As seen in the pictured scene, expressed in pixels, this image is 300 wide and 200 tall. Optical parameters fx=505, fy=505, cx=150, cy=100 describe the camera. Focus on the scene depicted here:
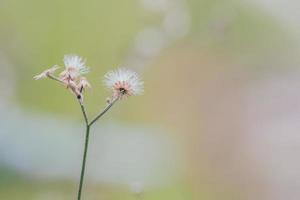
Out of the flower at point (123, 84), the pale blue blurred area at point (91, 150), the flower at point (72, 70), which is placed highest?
the pale blue blurred area at point (91, 150)

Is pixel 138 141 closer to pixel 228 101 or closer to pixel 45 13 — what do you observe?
pixel 228 101

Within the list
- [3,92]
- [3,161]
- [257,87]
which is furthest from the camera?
[257,87]

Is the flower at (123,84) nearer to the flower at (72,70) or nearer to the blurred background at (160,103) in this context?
the flower at (72,70)

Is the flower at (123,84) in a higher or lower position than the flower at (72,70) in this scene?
lower

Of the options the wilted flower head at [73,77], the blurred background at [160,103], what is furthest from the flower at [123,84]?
the blurred background at [160,103]

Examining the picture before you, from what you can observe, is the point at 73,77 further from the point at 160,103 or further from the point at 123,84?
the point at 160,103

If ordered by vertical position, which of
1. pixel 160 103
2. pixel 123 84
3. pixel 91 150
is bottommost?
pixel 123 84

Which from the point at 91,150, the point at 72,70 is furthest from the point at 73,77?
the point at 91,150

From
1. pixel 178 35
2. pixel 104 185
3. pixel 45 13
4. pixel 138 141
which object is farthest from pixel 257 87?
pixel 45 13
